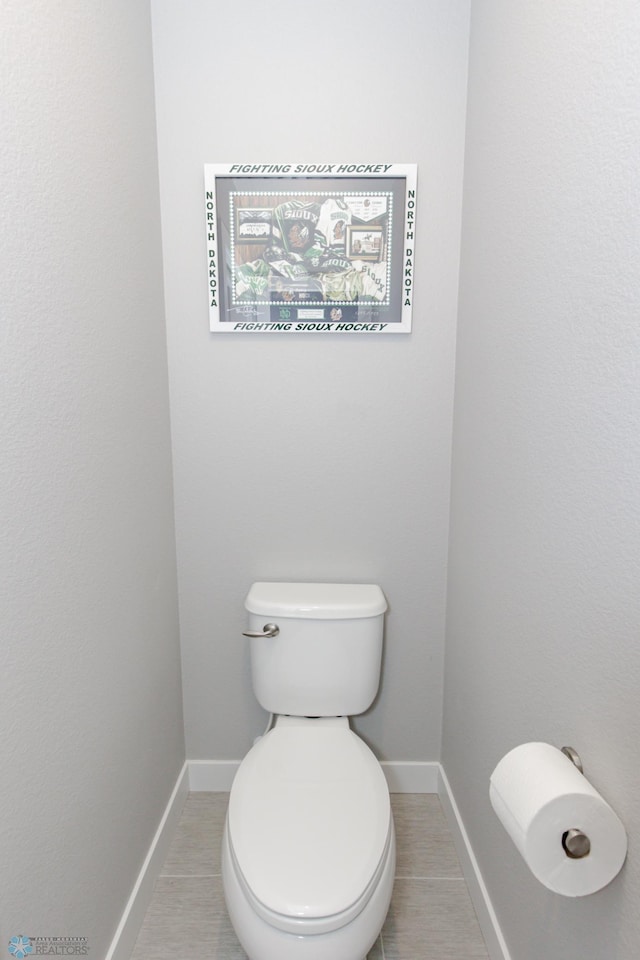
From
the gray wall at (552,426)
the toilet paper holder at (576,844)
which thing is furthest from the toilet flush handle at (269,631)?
the toilet paper holder at (576,844)

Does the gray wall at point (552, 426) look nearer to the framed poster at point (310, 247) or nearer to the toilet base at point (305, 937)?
the framed poster at point (310, 247)

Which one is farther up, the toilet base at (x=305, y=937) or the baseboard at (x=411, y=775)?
the toilet base at (x=305, y=937)

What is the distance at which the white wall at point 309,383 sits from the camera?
1442 mm

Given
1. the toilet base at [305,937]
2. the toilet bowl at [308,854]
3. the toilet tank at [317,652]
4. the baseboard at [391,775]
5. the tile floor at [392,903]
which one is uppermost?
the toilet tank at [317,652]

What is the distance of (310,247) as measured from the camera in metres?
1.52

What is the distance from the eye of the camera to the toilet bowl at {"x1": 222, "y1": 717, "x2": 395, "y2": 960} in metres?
0.99

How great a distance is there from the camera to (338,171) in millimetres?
1479

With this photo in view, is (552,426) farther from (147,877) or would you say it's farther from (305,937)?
(147,877)

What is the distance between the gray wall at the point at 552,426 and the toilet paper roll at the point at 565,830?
31 millimetres

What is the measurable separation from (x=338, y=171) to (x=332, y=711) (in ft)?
4.86

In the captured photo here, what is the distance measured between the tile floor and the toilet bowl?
365 mm

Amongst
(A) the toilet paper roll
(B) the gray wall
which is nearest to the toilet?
(B) the gray wall

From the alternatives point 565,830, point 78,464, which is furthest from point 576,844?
point 78,464

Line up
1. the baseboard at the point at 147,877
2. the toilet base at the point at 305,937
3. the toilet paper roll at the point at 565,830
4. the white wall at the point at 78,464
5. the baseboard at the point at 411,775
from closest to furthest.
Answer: the toilet paper roll at the point at 565,830
the white wall at the point at 78,464
the toilet base at the point at 305,937
the baseboard at the point at 147,877
the baseboard at the point at 411,775
